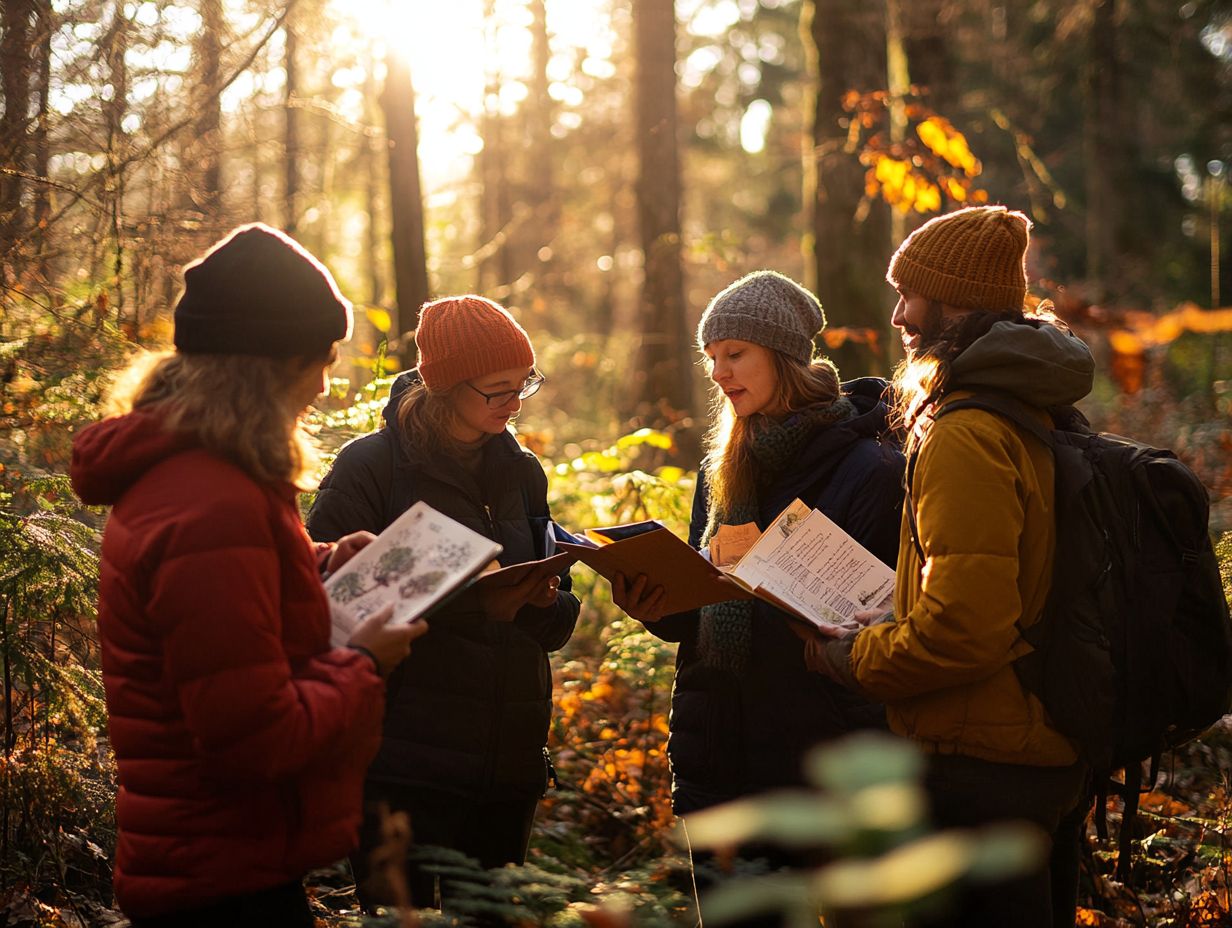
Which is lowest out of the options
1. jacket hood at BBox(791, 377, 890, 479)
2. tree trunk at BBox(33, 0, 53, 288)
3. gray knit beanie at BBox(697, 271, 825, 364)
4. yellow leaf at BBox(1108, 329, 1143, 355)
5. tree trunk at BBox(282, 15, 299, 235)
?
jacket hood at BBox(791, 377, 890, 479)

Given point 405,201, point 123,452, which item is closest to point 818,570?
point 123,452

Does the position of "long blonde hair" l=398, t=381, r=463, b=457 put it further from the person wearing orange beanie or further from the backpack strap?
the backpack strap

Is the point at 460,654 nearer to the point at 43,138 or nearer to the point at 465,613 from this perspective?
the point at 465,613

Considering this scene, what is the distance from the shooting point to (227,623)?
2.11 m

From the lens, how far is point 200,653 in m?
2.11

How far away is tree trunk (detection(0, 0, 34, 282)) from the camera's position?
16.4ft

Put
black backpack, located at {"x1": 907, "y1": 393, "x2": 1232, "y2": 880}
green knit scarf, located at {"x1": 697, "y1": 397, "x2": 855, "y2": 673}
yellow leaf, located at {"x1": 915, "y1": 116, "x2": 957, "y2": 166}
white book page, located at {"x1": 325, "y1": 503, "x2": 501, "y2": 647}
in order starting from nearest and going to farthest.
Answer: white book page, located at {"x1": 325, "y1": 503, "x2": 501, "y2": 647} < black backpack, located at {"x1": 907, "y1": 393, "x2": 1232, "y2": 880} < green knit scarf, located at {"x1": 697, "y1": 397, "x2": 855, "y2": 673} < yellow leaf, located at {"x1": 915, "y1": 116, "x2": 957, "y2": 166}

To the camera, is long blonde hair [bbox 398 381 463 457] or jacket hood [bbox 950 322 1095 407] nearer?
jacket hood [bbox 950 322 1095 407]

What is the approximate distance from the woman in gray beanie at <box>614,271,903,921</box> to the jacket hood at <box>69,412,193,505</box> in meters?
1.60

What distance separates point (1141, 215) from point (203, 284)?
27083mm

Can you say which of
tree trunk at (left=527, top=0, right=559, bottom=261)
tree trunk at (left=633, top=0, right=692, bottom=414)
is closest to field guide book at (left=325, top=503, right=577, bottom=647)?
tree trunk at (left=633, top=0, right=692, bottom=414)

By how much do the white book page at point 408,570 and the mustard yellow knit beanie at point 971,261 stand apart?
55.6 inches

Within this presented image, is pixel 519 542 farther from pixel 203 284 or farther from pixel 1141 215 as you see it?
pixel 1141 215

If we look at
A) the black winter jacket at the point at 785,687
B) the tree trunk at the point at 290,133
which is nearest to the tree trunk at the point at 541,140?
the tree trunk at the point at 290,133
